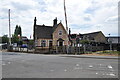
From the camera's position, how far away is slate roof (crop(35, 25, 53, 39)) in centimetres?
4237

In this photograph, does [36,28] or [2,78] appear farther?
[36,28]

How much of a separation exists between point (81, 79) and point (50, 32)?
37865mm

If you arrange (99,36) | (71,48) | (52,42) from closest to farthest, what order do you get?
(71,48)
(52,42)
(99,36)

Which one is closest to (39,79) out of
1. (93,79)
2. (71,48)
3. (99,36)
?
(93,79)

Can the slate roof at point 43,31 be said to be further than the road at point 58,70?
Yes

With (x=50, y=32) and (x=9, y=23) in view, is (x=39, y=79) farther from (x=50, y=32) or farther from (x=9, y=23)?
(x=50, y=32)

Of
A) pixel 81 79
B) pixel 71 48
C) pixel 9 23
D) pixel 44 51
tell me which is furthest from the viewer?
pixel 9 23

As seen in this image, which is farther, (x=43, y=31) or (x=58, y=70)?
(x=43, y=31)

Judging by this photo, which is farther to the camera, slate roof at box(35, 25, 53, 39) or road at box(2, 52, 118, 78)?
slate roof at box(35, 25, 53, 39)

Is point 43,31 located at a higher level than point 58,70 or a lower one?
higher

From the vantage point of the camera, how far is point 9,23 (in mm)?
38625

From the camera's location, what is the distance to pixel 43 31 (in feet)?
143

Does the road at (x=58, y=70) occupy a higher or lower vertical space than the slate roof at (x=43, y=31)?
lower

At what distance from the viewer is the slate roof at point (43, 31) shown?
139ft
